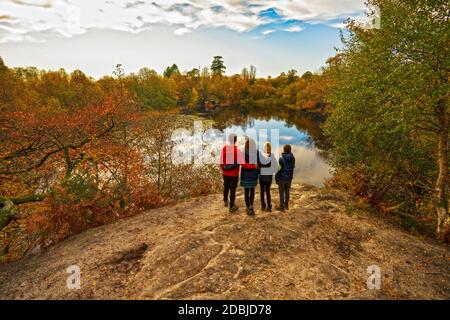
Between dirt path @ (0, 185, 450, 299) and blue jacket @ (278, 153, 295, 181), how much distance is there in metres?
1.35

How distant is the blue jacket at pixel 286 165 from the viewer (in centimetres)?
920

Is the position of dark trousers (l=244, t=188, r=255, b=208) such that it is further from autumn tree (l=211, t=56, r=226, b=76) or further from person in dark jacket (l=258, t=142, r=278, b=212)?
autumn tree (l=211, t=56, r=226, b=76)

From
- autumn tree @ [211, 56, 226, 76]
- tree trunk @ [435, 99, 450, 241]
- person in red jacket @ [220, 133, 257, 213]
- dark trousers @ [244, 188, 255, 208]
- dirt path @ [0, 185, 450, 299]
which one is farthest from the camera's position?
autumn tree @ [211, 56, 226, 76]

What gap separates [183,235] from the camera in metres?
8.12

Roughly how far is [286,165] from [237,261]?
12.8 feet

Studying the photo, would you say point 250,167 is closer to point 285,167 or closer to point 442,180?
point 285,167

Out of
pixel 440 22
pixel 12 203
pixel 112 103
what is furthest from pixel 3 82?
pixel 440 22

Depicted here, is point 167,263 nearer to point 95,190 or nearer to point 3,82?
point 95,190

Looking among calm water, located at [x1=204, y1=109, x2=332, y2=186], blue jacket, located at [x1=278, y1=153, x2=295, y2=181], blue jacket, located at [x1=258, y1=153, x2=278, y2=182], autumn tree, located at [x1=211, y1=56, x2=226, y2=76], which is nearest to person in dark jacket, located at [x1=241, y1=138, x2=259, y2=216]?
blue jacket, located at [x1=258, y1=153, x2=278, y2=182]

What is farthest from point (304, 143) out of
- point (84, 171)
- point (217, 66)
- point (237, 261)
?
point (217, 66)

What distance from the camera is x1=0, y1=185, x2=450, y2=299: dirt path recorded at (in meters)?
5.94

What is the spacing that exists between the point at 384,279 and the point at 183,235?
5.37m

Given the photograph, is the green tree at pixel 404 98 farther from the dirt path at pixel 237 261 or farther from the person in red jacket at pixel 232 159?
the person in red jacket at pixel 232 159

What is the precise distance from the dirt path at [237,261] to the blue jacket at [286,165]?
1354 millimetres
